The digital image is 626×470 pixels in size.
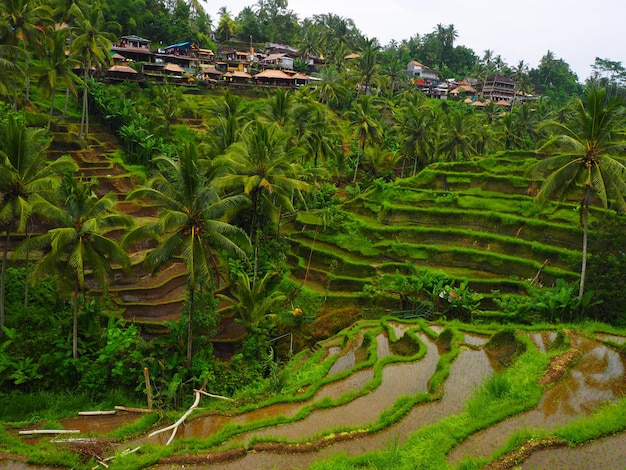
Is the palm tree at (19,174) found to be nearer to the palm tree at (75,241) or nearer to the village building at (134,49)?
the palm tree at (75,241)

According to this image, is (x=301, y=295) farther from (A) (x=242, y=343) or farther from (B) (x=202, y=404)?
(B) (x=202, y=404)

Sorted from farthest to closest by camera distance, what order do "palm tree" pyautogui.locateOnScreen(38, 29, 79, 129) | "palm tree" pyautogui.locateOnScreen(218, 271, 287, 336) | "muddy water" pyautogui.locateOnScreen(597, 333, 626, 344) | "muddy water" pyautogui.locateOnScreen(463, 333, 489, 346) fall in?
"palm tree" pyautogui.locateOnScreen(38, 29, 79, 129)
"palm tree" pyautogui.locateOnScreen(218, 271, 287, 336)
"muddy water" pyautogui.locateOnScreen(463, 333, 489, 346)
"muddy water" pyautogui.locateOnScreen(597, 333, 626, 344)

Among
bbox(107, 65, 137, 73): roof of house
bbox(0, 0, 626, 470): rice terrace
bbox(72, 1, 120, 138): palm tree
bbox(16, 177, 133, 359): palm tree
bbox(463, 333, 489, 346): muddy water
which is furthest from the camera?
bbox(107, 65, 137, 73): roof of house

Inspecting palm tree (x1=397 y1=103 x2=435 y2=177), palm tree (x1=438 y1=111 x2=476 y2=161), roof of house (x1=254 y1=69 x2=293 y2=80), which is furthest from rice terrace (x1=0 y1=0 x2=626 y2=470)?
roof of house (x1=254 y1=69 x2=293 y2=80)

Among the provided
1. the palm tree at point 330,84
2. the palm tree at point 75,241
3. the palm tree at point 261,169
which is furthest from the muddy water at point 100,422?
the palm tree at point 330,84

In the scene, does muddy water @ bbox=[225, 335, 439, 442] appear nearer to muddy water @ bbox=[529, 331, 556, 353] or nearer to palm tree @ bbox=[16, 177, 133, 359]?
muddy water @ bbox=[529, 331, 556, 353]

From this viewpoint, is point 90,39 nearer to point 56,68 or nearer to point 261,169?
point 56,68
